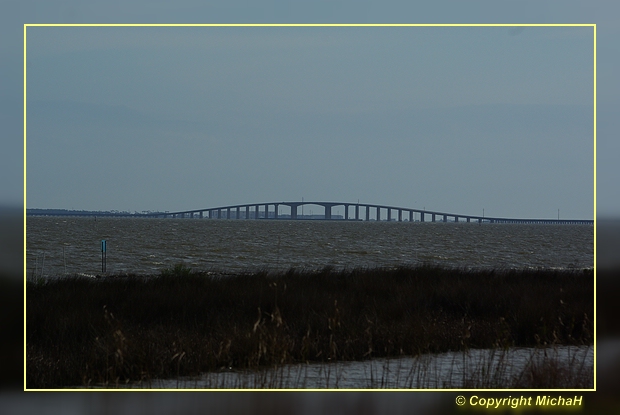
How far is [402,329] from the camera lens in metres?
9.54

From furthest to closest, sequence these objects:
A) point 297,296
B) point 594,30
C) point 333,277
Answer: point 333,277 < point 297,296 < point 594,30

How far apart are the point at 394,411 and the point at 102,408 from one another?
2712 mm

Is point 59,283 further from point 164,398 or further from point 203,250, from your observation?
point 203,250

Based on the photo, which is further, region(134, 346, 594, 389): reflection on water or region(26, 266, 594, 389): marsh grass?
region(26, 266, 594, 389): marsh grass

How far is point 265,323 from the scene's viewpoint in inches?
410

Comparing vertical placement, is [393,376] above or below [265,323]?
below

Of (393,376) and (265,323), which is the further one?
(265,323)

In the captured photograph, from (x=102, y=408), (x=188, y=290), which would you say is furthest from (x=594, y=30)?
(x=188, y=290)

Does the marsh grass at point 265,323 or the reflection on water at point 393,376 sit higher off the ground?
the marsh grass at point 265,323

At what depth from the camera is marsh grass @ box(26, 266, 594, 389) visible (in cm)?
793

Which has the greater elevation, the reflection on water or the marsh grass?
the marsh grass

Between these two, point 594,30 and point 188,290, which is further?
point 188,290

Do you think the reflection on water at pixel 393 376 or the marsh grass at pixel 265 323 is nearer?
the reflection on water at pixel 393 376

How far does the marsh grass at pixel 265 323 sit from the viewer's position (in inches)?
312
